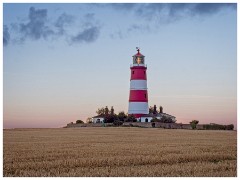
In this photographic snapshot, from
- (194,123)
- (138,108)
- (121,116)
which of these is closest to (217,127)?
(194,123)

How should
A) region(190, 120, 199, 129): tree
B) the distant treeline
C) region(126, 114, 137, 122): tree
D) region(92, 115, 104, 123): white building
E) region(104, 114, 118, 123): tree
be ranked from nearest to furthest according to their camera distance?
the distant treeline
region(126, 114, 137, 122): tree
region(190, 120, 199, 129): tree
region(104, 114, 118, 123): tree
region(92, 115, 104, 123): white building

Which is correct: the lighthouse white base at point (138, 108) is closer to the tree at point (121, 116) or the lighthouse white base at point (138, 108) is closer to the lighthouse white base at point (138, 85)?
the lighthouse white base at point (138, 85)

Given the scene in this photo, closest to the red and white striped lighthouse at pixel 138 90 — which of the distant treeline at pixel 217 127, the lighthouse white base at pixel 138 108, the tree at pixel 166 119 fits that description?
the lighthouse white base at pixel 138 108

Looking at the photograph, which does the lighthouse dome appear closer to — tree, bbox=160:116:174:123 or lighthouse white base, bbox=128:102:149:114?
lighthouse white base, bbox=128:102:149:114

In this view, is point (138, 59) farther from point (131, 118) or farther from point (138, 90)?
point (131, 118)

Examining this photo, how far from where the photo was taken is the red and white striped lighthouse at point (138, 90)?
6309 cm

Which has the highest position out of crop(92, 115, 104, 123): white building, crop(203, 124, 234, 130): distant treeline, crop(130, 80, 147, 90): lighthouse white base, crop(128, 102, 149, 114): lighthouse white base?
crop(130, 80, 147, 90): lighthouse white base

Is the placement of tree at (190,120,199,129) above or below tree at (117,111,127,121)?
below

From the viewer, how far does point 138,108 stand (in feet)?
210

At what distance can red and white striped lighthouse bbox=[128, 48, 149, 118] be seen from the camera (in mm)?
63094

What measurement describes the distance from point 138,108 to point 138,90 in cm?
273

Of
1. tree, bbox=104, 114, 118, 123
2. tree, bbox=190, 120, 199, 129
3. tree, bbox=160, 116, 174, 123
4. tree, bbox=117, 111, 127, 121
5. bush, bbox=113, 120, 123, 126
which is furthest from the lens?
tree, bbox=104, 114, 118, 123

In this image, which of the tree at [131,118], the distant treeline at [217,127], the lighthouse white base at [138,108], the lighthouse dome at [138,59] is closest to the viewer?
the lighthouse white base at [138,108]

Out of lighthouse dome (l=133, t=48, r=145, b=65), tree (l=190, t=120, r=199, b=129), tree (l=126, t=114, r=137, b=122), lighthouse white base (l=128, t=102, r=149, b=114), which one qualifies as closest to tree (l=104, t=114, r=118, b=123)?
tree (l=126, t=114, r=137, b=122)
